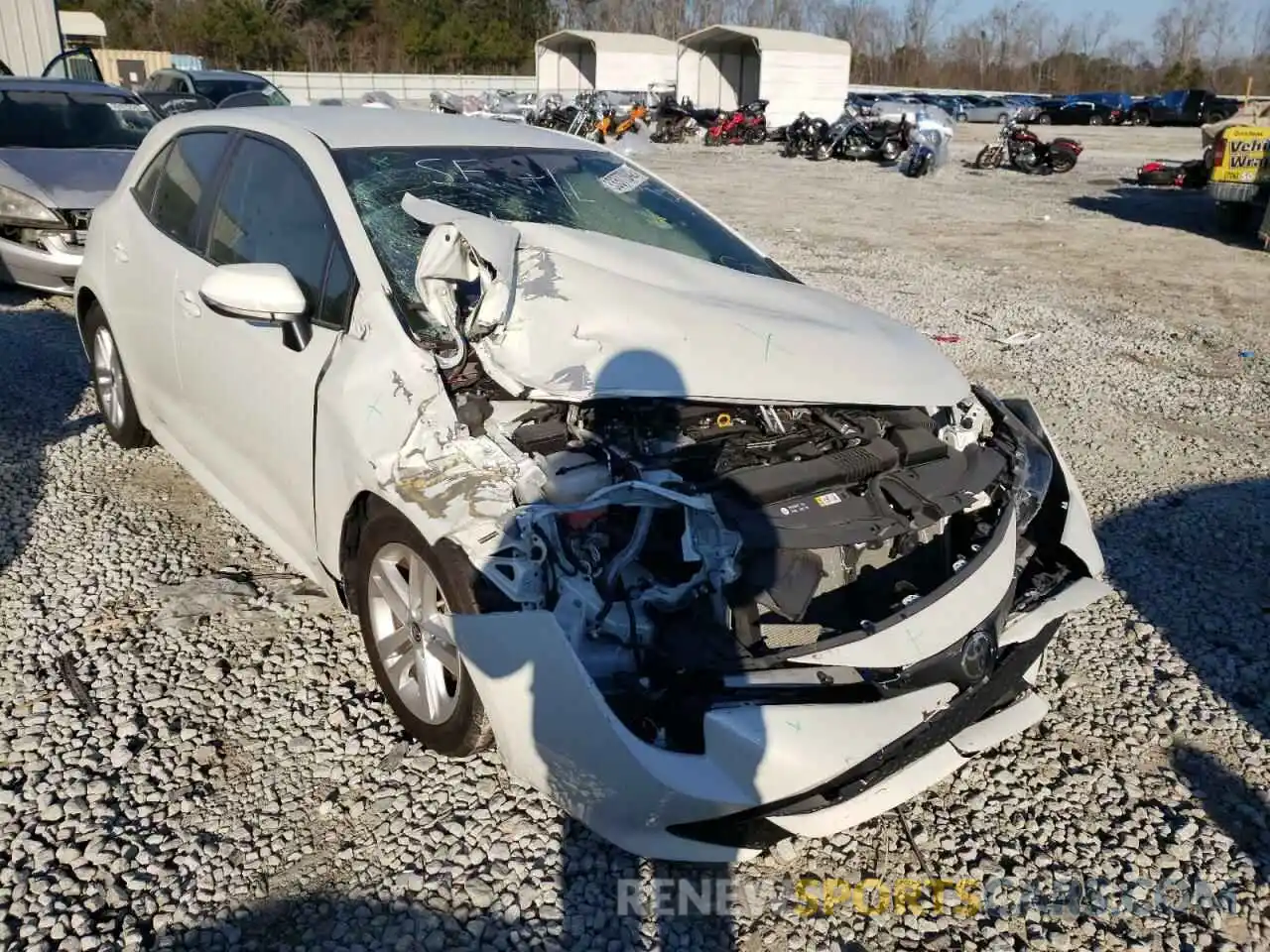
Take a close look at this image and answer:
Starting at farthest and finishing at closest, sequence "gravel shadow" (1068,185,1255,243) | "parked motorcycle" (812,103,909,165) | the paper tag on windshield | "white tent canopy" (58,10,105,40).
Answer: "white tent canopy" (58,10,105,40), "parked motorcycle" (812,103,909,165), "gravel shadow" (1068,185,1255,243), the paper tag on windshield

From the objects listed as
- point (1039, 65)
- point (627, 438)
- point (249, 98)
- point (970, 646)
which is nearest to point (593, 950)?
point (970, 646)

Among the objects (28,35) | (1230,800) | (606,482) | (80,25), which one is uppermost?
(80,25)

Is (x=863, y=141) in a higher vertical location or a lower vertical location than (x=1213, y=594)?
higher

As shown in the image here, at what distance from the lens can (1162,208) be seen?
16031 millimetres

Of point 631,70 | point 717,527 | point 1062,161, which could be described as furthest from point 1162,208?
point 631,70

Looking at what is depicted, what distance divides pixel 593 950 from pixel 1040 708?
1.43m

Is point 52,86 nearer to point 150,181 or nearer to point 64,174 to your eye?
point 64,174

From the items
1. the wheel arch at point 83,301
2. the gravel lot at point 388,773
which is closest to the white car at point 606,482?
the gravel lot at point 388,773

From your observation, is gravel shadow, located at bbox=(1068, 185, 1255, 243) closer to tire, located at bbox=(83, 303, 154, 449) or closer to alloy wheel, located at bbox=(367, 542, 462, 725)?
tire, located at bbox=(83, 303, 154, 449)

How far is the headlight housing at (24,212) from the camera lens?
670 cm

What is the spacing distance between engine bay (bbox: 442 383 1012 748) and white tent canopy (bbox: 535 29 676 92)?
38.4 m

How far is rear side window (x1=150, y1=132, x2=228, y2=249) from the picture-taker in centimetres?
367

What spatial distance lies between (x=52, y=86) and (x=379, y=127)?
6563 mm

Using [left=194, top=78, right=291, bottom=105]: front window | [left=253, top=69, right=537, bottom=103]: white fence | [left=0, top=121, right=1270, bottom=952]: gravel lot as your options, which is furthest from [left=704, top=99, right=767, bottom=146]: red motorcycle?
[left=0, top=121, right=1270, bottom=952]: gravel lot
